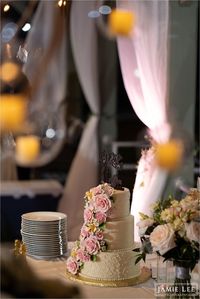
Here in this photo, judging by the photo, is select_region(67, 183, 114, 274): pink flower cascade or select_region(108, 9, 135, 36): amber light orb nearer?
select_region(108, 9, 135, 36): amber light orb

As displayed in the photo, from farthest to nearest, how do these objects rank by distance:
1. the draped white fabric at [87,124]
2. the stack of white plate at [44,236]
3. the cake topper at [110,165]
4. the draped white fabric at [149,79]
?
the draped white fabric at [87,124] → the draped white fabric at [149,79] → the stack of white plate at [44,236] → the cake topper at [110,165]

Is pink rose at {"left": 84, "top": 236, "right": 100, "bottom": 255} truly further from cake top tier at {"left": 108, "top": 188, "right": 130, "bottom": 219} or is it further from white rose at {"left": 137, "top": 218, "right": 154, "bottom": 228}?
white rose at {"left": 137, "top": 218, "right": 154, "bottom": 228}

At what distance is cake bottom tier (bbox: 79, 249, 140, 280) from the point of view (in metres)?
1.87

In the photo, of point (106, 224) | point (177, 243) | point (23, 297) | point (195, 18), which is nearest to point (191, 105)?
point (195, 18)

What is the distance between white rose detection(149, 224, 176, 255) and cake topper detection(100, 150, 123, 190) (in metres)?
0.37

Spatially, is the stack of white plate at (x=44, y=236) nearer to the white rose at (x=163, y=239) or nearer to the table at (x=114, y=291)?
the table at (x=114, y=291)

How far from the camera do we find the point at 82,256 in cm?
191

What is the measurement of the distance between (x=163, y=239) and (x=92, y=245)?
0.41 meters

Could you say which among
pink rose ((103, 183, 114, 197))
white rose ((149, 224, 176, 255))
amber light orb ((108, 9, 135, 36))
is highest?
amber light orb ((108, 9, 135, 36))

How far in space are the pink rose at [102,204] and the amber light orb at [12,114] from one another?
109 centimetres

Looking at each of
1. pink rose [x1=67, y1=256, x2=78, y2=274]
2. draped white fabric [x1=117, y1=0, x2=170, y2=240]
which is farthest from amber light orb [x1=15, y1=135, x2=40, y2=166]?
draped white fabric [x1=117, y1=0, x2=170, y2=240]

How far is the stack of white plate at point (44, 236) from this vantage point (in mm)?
2142

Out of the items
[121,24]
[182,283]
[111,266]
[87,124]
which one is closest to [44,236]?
[111,266]

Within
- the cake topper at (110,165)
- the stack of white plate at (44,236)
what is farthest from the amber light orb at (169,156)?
the stack of white plate at (44,236)
